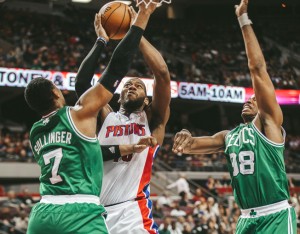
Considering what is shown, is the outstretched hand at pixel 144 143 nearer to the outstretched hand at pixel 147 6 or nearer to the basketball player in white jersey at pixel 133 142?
the basketball player in white jersey at pixel 133 142

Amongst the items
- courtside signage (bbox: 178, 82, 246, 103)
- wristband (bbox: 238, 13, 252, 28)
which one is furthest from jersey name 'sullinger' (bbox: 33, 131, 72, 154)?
courtside signage (bbox: 178, 82, 246, 103)

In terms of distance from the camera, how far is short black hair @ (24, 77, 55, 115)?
3.34 meters

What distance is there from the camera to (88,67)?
3730mm

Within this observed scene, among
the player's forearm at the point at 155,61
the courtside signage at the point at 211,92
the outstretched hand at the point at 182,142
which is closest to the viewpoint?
the player's forearm at the point at 155,61

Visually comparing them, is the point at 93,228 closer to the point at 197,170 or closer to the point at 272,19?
the point at 197,170

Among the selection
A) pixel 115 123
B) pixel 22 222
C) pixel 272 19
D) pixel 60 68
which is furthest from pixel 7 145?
pixel 272 19

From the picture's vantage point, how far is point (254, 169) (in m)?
4.38

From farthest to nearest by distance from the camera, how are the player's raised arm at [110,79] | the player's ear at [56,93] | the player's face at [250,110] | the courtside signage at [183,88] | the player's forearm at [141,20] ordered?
the courtside signage at [183,88] → the player's face at [250,110] → the player's forearm at [141,20] → the player's ear at [56,93] → the player's raised arm at [110,79]

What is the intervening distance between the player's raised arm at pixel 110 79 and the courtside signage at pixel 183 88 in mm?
14843

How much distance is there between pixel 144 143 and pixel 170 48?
21.8 m

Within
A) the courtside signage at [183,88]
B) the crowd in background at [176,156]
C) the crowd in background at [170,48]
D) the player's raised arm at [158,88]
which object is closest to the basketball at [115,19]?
the player's raised arm at [158,88]

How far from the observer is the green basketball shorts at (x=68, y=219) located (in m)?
3.18

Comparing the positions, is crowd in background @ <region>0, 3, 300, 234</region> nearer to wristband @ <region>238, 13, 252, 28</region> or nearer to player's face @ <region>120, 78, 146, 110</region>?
player's face @ <region>120, 78, 146, 110</region>

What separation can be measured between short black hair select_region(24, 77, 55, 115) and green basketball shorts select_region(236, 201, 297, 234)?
1.96 m
